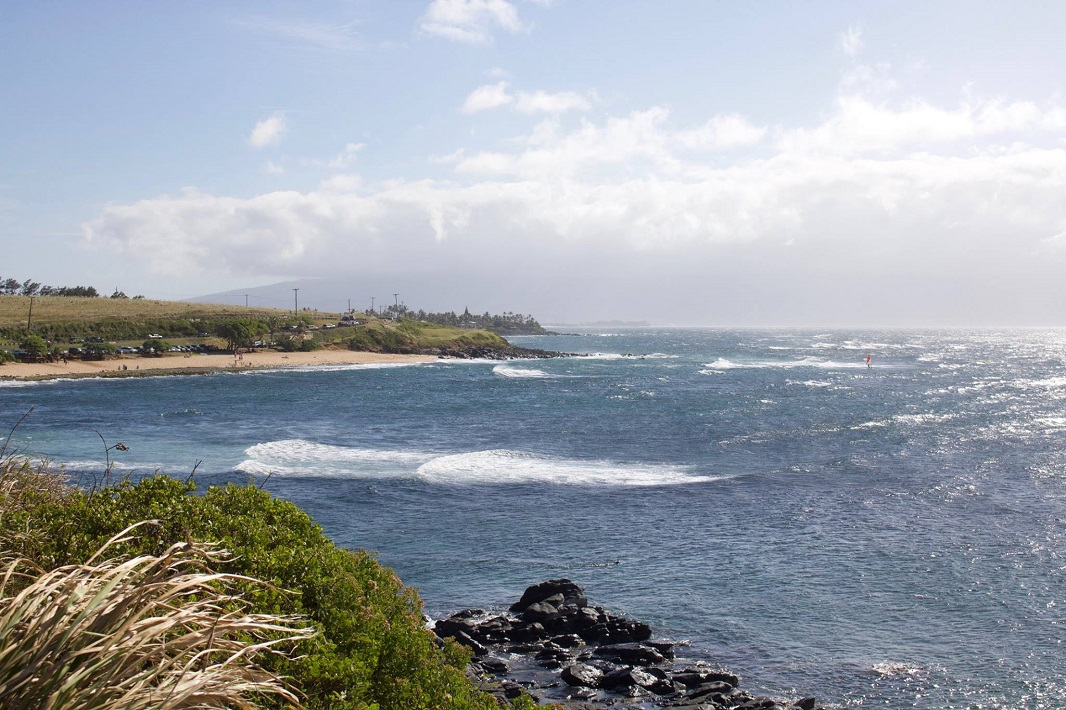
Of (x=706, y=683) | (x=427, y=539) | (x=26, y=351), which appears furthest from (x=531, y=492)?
(x=26, y=351)

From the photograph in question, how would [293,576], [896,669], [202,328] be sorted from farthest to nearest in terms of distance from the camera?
[202,328] < [896,669] < [293,576]

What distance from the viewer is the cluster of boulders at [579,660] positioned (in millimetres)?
15109

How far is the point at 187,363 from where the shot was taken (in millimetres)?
98688

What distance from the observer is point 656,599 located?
20.5m

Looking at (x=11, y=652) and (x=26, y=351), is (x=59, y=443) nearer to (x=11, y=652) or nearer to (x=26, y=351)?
(x=11, y=652)

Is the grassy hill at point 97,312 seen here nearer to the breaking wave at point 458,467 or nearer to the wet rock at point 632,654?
the breaking wave at point 458,467

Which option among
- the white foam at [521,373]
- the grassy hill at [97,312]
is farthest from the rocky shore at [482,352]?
the grassy hill at [97,312]

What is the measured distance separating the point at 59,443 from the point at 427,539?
26.4m

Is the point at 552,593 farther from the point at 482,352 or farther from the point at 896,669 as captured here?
the point at 482,352

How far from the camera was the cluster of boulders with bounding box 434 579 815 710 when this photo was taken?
15109 millimetres

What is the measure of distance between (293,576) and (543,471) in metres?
27.5

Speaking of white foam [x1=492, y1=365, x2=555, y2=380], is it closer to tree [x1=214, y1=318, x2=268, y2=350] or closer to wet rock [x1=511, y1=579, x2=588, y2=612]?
tree [x1=214, y1=318, x2=268, y2=350]

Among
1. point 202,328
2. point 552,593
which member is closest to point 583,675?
point 552,593

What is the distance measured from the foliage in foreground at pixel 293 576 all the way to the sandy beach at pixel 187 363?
81.2m
